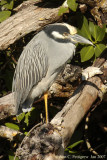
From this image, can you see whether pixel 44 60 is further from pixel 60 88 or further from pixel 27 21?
pixel 27 21

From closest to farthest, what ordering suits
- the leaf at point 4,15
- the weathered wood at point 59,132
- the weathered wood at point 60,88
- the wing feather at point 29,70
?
the weathered wood at point 59,132 → the wing feather at point 29,70 → the weathered wood at point 60,88 → the leaf at point 4,15

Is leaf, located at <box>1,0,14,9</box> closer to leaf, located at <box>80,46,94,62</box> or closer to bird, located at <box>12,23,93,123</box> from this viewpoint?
bird, located at <box>12,23,93,123</box>

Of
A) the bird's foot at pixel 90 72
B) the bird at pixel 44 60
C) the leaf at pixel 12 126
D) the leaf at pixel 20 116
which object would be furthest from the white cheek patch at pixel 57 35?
the leaf at pixel 12 126

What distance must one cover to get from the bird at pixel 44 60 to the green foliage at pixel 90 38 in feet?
1.35

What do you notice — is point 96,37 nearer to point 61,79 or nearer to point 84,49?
point 84,49

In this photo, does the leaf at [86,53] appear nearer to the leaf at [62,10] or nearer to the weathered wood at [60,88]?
the weathered wood at [60,88]

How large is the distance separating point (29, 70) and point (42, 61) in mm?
187

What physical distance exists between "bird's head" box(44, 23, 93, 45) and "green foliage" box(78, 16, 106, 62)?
490 mm

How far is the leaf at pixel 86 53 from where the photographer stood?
11.6 ft

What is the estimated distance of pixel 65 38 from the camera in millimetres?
3092

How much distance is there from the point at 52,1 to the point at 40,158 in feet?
7.21

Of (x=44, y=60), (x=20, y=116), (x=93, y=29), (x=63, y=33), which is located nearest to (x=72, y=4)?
(x=93, y=29)

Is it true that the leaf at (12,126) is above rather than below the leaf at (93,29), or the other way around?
below

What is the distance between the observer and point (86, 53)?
11.6 feet
